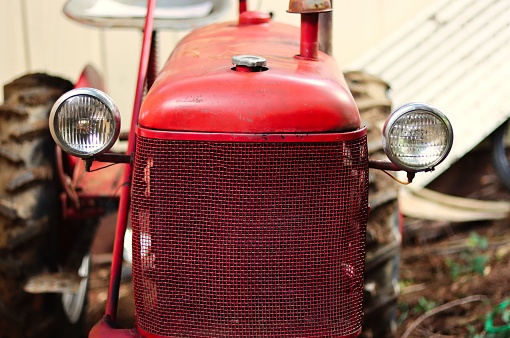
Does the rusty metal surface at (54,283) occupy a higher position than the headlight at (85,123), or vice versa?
the headlight at (85,123)

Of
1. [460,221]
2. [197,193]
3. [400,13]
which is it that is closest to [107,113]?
[197,193]

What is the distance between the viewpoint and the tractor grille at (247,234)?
83.0 inches

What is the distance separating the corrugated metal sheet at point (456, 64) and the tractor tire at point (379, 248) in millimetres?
1708

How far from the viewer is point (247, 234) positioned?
215 centimetres

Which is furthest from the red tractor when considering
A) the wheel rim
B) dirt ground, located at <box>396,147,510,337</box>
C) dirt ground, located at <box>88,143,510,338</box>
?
dirt ground, located at <box>396,147,510,337</box>

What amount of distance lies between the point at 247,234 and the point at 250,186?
0.13 meters

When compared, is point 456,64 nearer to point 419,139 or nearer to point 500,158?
point 500,158

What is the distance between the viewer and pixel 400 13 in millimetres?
5840

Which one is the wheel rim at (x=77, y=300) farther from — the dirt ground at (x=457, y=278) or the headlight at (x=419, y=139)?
the headlight at (x=419, y=139)

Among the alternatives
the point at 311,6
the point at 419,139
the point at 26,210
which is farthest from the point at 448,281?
the point at 311,6

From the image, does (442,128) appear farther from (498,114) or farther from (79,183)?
(498,114)

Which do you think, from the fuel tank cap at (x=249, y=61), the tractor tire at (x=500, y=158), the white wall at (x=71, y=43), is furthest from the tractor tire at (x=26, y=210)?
the tractor tire at (x=500, y=158)

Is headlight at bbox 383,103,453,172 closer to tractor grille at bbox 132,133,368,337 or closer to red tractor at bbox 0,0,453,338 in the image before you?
red tractor at bbox 0,0,453,338

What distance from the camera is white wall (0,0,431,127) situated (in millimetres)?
4957
